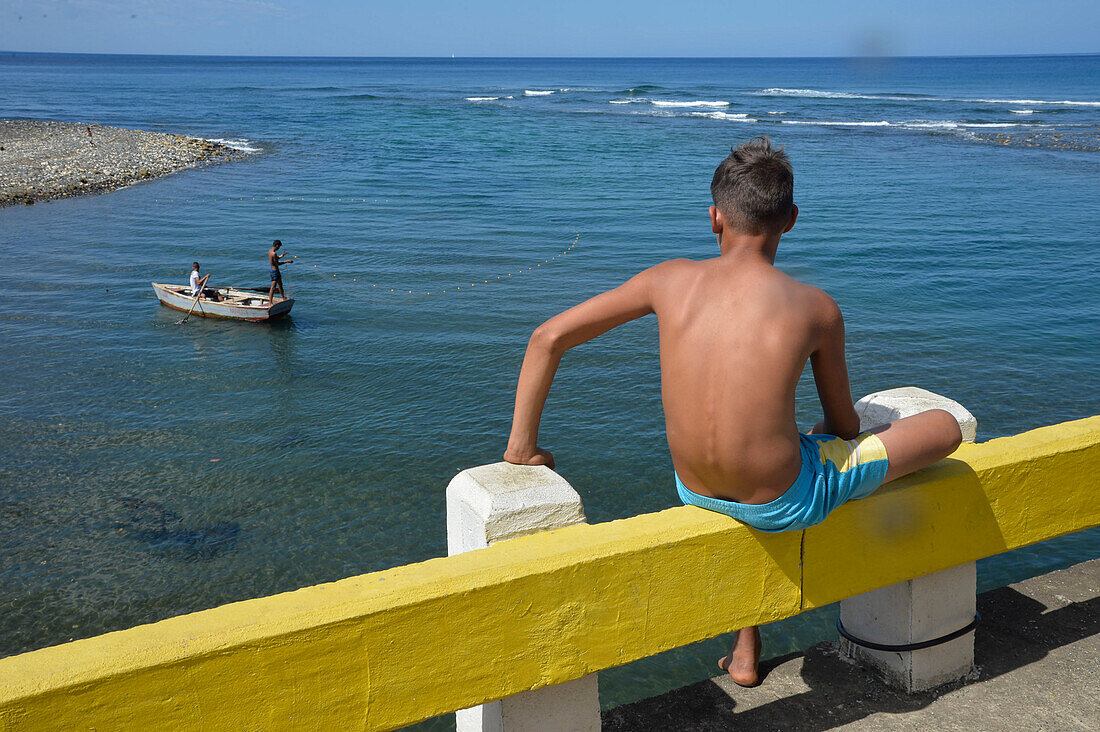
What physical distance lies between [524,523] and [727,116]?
61.3 m

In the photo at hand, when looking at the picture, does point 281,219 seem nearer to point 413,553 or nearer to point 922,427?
point 413,553

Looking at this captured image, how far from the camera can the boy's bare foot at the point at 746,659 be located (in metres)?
3.37

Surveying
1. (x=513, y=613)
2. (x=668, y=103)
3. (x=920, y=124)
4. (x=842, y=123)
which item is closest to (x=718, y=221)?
(x=513, y=613)

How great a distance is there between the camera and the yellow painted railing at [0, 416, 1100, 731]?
212 centimetres

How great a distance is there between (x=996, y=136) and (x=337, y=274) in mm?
35653

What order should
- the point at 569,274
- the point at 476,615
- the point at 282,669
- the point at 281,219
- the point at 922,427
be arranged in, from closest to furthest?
the point at 282,669, the point at 476,615, the point at 922,427, the point at 569,274, the point at 281,219

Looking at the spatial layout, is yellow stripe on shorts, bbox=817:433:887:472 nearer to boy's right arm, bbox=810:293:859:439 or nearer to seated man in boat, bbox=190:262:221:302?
boy's right arm, bbox=810:293:859:439

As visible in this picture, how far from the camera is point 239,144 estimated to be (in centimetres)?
4531

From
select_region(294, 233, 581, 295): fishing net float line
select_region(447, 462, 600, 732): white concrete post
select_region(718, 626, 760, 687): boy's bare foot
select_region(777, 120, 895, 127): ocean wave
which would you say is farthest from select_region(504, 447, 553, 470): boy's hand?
select_region(777, 120, 895, 127): ocean wave

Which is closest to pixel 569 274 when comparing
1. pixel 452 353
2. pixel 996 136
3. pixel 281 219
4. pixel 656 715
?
pixel 452 353

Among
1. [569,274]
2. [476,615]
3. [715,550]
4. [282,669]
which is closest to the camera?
[282,669]

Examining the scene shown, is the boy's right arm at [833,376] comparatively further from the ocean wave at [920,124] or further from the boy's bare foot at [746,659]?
the ocean wave at [920,124]

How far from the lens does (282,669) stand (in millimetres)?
2248

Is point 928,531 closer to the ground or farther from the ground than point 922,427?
closer to the ground
